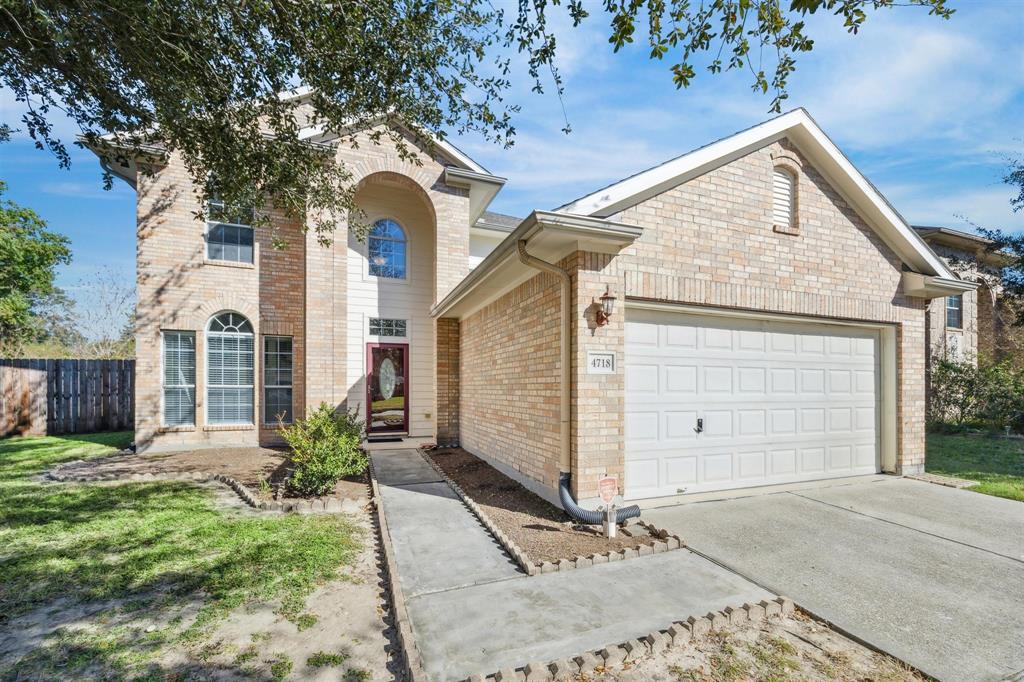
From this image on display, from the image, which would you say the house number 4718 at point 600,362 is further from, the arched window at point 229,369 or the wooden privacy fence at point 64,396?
the wooden privacy fence at point 64,396

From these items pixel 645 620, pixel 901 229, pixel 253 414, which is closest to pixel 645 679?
pixel 645 620

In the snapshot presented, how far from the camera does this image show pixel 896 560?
420cm

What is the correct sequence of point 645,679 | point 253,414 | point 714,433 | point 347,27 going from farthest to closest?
point 253,414
point 714,433
point 347,27
point 645,679

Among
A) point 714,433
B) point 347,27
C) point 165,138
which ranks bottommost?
point 714,433

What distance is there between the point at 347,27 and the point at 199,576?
206 inches

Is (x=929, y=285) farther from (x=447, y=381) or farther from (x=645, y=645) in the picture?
(x=447, y=381)

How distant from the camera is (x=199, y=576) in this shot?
3.98 metres

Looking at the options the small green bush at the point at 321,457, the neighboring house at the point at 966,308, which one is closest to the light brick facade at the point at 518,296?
the small green bush at the point at 321,457

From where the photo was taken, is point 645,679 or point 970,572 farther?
point 970,572

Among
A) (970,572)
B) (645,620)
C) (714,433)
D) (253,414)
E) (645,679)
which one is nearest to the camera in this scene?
(645,679)

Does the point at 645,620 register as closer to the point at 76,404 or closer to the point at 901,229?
the point at 901,229

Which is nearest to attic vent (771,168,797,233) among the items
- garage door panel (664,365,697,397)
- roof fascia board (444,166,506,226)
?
garage door panel (664,365,697,397)

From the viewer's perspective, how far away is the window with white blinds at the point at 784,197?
6732mm

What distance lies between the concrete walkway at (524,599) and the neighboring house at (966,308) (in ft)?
53.7
